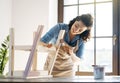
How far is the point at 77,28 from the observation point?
2.32 meters

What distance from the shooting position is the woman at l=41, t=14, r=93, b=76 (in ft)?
7.32

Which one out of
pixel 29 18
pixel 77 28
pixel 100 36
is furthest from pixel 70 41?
pixel 29 18

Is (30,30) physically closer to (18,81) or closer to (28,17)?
(28,17)

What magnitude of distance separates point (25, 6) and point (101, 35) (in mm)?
1103

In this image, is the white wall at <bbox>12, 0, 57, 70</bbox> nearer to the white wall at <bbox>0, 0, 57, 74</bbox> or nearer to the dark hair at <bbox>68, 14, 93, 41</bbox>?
the white wall at <bbox>0, 0, 57, 74</bbox>

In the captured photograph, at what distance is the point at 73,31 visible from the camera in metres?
2.33

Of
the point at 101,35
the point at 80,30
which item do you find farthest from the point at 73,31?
the point at 101,35

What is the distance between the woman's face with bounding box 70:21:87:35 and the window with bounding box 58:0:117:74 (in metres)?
1.03

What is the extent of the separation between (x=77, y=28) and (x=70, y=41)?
0.45 ft

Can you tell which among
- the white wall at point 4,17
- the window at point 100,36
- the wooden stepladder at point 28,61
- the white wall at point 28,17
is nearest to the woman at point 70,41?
the wooden stepladder at point 28,61

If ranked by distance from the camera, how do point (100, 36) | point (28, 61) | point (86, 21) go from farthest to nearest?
1. point (100, 36)
2. point (86, 21)
3. point (28, 61)

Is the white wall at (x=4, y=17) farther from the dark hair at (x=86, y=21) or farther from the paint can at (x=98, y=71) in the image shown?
the paint can at (x=98, y=71)

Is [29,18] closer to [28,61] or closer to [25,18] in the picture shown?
[25,18]

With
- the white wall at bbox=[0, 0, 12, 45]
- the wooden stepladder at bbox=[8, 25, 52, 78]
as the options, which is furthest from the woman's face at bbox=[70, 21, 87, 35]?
the white wall at bbox=[0, 0, 12, 45]
